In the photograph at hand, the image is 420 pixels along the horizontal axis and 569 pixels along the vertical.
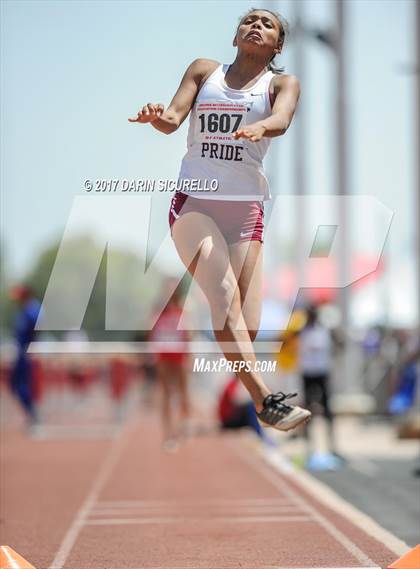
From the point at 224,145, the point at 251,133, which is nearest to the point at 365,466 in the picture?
the point at 224,145

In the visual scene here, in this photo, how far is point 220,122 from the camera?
19.9ft

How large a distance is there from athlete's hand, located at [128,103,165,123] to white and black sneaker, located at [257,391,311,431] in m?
1.43

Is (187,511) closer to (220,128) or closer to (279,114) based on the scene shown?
(220,128)

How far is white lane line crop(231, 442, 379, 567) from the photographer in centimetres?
709

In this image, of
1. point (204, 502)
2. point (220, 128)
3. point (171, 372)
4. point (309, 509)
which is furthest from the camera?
point (171, 372)

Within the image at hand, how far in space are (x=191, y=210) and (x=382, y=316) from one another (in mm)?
25089

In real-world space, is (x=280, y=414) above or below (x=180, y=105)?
below

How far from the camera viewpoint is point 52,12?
7148 millimetres

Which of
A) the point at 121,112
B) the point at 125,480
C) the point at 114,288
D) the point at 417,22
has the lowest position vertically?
the point at 125,480

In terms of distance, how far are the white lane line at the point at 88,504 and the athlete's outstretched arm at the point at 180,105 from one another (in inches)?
96.3

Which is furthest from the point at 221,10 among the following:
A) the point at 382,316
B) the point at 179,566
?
the point at 382,316

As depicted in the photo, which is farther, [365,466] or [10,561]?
[365,466]

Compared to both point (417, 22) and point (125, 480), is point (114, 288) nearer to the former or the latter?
point (125, 480)

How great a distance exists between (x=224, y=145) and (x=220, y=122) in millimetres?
116
